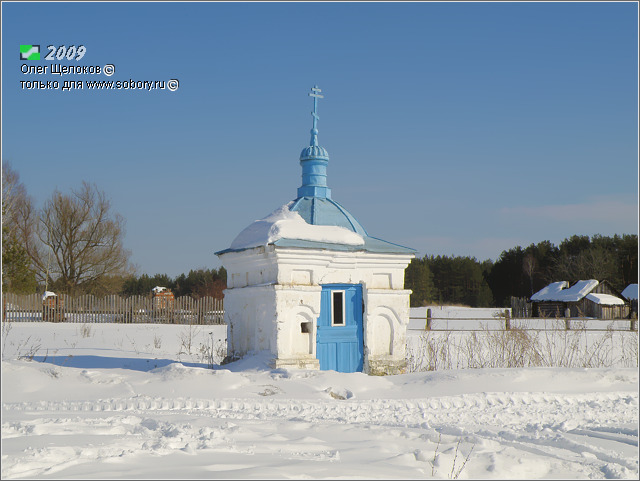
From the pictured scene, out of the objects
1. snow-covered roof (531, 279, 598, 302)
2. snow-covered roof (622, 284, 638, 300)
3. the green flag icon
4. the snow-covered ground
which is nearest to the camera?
the snow-covered ground

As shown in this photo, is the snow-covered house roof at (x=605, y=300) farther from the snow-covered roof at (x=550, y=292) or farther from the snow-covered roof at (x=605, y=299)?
the snow-covered roof at (x=550, y=292)

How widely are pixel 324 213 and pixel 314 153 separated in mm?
1206

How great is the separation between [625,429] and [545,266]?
46.6m

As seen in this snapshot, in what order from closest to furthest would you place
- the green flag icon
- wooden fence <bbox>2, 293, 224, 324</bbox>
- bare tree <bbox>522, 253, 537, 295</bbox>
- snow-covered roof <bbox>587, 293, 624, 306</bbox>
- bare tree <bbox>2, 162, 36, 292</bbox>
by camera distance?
1. the green flag icon
2. bare tree <bbox>2, 162, 36, 292</bbox>
3. wooden fence <bbox>2, 293, 224, 324</bbox>
4. snow-covered roof <bbox>587, 293, 624, 306</bbox>
5. bare tree <bbox>522, 253, 537, 295</bbox>

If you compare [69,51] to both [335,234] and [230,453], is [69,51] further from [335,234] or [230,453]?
[230,453]

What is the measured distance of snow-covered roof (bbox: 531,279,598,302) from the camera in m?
36.6

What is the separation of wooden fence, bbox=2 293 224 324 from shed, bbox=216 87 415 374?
16.8 metres

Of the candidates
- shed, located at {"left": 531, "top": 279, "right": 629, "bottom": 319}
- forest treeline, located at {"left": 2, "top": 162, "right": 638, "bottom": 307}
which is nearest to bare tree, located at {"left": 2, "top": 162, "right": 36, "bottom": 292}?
forest treeline, located at {"left": 2, "top": 162, "right": 638, "bottom": 307}

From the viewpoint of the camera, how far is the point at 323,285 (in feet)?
38.0

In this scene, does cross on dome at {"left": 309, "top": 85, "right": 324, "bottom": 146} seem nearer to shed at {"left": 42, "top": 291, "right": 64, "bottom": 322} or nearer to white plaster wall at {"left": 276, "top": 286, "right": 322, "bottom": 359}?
white plaster wall at {"left": 276, "top": 286, "right": 322, "bottom": 359}

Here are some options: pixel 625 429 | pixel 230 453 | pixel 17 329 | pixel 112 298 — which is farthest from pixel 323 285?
pixel 112 298

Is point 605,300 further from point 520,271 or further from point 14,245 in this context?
point 14,245

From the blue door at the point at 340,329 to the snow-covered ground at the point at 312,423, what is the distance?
107 centimetres

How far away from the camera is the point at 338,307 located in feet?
38.3
